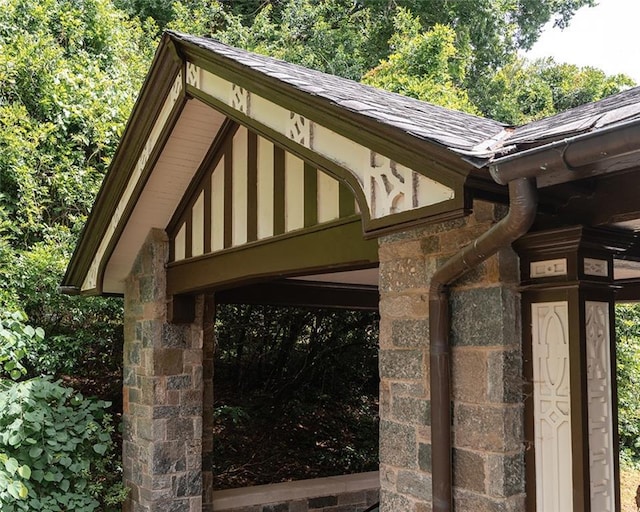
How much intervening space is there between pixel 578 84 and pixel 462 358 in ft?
56.3

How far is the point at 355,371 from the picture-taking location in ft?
30.0

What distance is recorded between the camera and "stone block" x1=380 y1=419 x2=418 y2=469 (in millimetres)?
2777

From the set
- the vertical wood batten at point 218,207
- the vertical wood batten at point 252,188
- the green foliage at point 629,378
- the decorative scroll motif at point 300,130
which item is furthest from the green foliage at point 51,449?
the green foliage at point 629,378

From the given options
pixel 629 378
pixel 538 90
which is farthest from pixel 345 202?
pixel 538 90

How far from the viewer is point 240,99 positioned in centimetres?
358

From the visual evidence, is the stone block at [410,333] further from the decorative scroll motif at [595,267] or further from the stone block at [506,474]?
the decorative scroll motif at [595,267]

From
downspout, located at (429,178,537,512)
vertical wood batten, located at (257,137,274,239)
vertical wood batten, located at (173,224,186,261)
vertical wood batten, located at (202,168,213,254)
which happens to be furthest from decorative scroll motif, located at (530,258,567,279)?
vertical wood batten, located at (173,224,186,261)

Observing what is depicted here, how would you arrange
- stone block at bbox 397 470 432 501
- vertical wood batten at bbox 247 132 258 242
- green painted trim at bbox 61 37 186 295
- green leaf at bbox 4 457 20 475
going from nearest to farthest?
stone block at bbox 397 470 432 501
vertical wood batten at bbox 247 132 258 242
green painted trim at bbox 61 37 186 295
green leaf at bbox 4 457 20 475

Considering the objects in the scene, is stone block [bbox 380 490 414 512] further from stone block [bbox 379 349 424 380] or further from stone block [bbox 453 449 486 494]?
stone block [bbox 379 349 424 380]

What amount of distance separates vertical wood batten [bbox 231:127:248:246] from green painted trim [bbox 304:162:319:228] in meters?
0.75

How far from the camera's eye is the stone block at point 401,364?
2781 millimetres

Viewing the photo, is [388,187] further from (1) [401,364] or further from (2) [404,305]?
(1) [401,364]

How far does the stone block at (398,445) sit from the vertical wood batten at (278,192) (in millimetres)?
1342

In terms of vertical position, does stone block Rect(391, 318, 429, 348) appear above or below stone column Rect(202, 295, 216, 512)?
above
